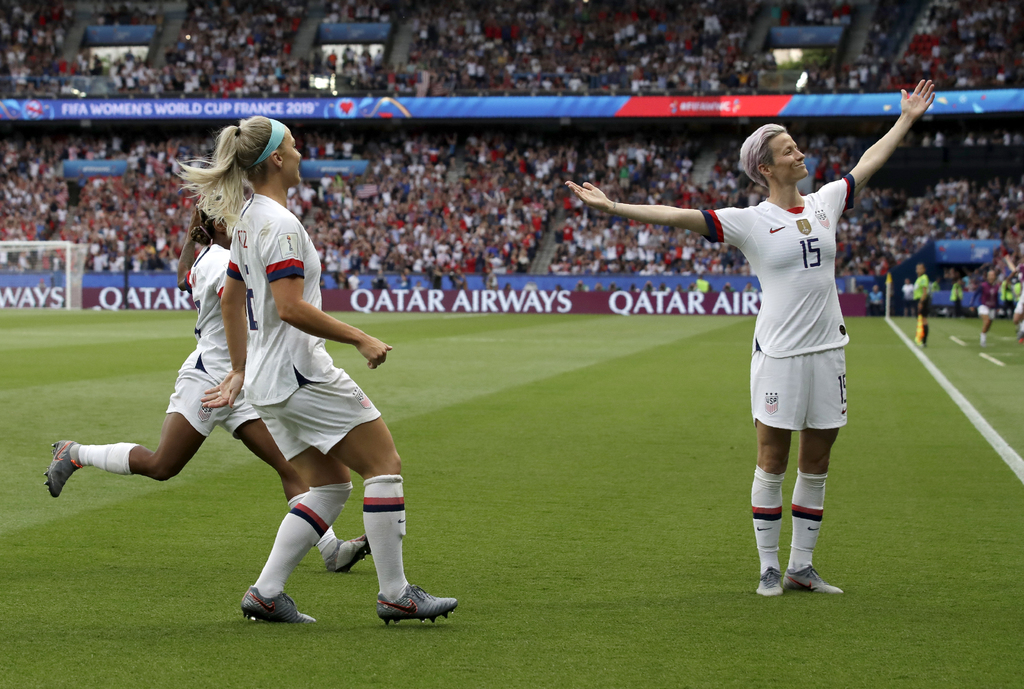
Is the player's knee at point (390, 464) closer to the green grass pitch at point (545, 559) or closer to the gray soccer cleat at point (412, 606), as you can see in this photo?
the gray soccer cleat at point (412, 606)

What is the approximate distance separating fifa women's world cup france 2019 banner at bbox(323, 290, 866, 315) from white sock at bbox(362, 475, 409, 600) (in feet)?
116

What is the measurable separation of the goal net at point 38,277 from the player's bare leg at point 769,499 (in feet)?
132

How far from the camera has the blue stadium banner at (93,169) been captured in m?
51.1

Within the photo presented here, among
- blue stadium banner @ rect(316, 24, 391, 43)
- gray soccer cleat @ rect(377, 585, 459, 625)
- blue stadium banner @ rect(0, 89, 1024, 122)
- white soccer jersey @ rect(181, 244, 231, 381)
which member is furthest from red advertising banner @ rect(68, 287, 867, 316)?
gray soccer cleat @ rect(377, 585, 459, 625)

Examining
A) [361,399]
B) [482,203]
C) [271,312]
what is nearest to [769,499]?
[361,399]

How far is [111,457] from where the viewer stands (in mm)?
5840

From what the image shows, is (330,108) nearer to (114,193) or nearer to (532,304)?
(114,193)

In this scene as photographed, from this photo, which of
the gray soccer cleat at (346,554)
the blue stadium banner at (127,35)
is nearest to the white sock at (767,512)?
the gray soccer cleat at (346,554)

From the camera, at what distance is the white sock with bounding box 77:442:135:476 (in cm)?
582

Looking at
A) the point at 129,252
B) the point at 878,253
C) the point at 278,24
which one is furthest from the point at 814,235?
the point at 278,24

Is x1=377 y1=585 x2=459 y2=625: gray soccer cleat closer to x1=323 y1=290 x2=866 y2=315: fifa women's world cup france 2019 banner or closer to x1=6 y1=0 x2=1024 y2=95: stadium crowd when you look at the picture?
x1=323 y1=290 x2=866 y2=315: fifa women's world cup france 2019 banner

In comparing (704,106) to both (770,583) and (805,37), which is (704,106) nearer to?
(805,37)

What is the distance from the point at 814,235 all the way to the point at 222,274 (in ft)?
9.54

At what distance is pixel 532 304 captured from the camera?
135 ft
